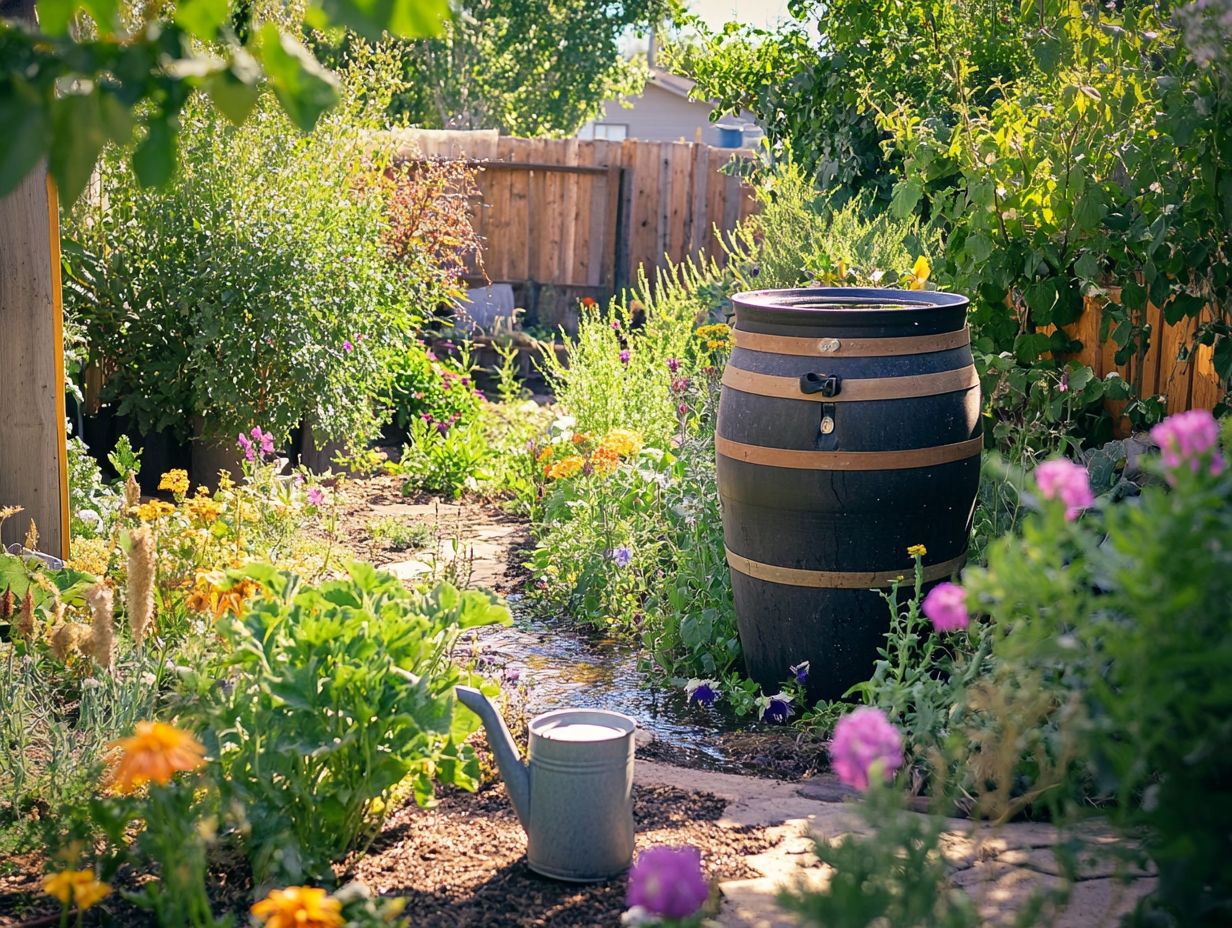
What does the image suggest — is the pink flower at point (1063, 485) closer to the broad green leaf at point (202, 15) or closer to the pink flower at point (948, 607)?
the pink flower at point (948, 607)

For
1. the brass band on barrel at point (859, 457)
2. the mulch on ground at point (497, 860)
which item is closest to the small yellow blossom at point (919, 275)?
the brass band on barrel at point (859, 457)

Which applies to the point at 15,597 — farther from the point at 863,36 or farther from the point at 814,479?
the point at 863,36

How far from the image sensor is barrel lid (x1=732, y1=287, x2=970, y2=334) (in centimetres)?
328

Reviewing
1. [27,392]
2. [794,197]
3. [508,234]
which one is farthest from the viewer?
[508,234]

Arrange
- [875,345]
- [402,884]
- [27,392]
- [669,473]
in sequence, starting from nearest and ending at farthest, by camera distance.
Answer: [402,884], [875,345], [27,392], [669,473]

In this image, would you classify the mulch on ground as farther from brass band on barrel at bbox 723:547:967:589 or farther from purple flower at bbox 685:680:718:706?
brass band on barrel at bbox 723:547:967:589

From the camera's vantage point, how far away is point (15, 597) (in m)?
3.57

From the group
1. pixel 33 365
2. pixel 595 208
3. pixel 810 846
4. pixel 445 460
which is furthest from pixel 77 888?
pixel 595 208

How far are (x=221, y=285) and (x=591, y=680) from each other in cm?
279

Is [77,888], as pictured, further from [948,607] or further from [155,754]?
[948,607]

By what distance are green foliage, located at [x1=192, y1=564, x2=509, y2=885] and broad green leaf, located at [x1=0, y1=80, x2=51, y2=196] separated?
3.79 ft

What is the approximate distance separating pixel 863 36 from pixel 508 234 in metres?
6.41

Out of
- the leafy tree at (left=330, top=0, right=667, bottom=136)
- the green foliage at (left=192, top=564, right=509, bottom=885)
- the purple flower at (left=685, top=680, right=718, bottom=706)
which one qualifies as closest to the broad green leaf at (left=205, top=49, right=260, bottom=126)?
the green foliage at (left=192, top=564, right=509, bottom=885)


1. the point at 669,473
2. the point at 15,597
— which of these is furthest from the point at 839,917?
the point at 669,473
